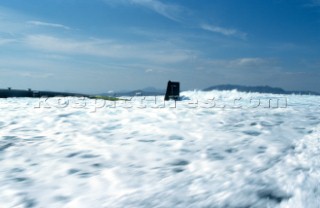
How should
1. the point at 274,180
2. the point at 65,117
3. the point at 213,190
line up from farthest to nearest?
the point at 65,117 < the point at 274,180 < the point at 213,190

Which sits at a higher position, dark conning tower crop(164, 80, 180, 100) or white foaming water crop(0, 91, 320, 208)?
dark conning tower crop(164, 80, 180, 100)

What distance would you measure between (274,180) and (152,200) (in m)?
1.49

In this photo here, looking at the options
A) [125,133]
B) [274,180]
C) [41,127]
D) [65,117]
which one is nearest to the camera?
[274,180]

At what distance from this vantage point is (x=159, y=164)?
425 centimetres

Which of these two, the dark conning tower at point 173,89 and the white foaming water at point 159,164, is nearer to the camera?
the white foaming water at point 159,164

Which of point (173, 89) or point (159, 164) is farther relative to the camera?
point (173, 89)

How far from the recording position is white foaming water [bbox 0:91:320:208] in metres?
3.10

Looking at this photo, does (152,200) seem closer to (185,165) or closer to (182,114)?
(185,165)

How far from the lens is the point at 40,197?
3.14 metres

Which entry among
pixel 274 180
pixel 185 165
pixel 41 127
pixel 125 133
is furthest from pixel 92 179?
pixel 41 127

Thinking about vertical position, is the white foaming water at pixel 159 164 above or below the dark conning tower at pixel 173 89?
below

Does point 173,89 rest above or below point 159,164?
above

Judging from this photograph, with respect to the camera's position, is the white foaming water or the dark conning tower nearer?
the white foaming water

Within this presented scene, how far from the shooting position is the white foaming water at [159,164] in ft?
10.2
